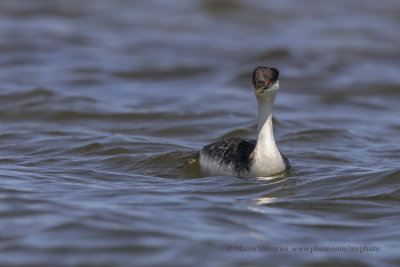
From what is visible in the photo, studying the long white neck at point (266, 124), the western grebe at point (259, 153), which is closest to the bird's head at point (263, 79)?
the western grebe at point (259, 153)

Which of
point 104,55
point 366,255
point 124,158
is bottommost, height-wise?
point 366,255

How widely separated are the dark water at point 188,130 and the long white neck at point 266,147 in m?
0.24

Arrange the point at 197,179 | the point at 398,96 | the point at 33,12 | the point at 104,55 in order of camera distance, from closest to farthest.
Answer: the point at 197,179 < the point at 398,96 < the point at 104,55 < the point at 33,12

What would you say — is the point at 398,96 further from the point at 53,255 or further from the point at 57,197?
the point at 53,255

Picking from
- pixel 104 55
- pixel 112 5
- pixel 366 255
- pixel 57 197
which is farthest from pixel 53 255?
pixel 112 5

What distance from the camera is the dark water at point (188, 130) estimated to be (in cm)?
660

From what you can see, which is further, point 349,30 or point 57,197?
point 349,30

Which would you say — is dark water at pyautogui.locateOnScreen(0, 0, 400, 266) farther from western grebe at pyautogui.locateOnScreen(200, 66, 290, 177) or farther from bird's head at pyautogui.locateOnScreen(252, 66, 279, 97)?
bird's head at pyautogui.locateOnScreen(252, 66, 279, 97)

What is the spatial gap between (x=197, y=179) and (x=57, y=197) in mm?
2055

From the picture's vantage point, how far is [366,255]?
20.9ft

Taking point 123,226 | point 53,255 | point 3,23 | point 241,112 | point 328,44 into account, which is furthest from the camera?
point 3,23

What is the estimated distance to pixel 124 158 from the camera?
10.5 m

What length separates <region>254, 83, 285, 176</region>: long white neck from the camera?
916 cm

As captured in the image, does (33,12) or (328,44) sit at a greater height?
(33,12)
